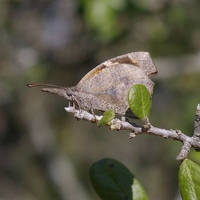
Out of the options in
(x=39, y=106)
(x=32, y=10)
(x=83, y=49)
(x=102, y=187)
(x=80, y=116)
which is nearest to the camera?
(x=80, y=116)

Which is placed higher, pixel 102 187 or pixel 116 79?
pixel 116 79

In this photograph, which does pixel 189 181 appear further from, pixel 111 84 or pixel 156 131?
pixel 111 84

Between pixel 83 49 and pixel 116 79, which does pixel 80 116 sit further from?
pixel 83 49

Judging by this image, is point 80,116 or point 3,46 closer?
point 80,116

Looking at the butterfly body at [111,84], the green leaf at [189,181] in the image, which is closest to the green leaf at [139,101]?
the butterfly body at [111,84]

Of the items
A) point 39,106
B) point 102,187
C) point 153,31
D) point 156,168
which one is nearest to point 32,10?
point 153,31

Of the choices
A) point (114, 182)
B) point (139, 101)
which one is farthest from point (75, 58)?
point (139, 101)

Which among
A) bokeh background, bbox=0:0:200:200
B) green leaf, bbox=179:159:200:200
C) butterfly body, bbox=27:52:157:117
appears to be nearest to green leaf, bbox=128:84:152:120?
butterfly body, bbox=27:52:157:117
